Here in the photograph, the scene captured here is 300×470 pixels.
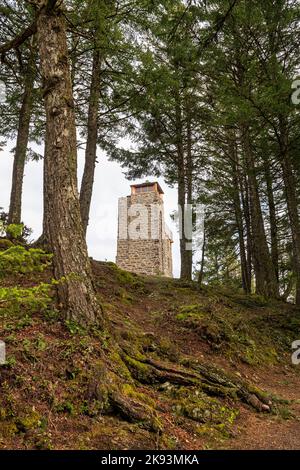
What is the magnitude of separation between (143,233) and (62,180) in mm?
17506

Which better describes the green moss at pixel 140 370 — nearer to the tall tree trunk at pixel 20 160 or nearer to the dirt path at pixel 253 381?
the dirt path at pixel 253 381

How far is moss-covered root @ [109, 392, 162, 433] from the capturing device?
3307mm

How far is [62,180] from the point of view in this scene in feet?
15.7

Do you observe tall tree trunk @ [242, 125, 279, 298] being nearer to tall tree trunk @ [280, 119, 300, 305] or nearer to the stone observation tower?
tall tree trunk @ [280, 119, 300, 305]

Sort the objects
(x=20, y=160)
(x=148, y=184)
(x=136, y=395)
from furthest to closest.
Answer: (x=148, y=184) → (x=20, y=160) → (x=136, y=395)

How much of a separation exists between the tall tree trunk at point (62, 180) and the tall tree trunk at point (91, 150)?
179 inches

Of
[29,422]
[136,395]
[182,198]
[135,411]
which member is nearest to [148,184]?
[182,198]

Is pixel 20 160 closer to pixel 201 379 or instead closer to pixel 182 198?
pixel 182 198

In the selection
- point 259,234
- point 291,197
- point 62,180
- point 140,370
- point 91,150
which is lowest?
point 140,370

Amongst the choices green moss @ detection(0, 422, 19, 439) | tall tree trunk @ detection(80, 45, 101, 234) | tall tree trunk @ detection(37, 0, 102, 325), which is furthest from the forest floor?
tall tree trunk @ detection(80, 45, 101, 234)

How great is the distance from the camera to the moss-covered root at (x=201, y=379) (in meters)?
4.39

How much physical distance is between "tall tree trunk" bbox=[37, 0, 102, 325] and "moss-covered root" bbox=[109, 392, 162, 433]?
1.16 metres

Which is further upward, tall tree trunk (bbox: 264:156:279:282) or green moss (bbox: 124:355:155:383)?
tall tree trunk (bbox: 264:156:279:282)

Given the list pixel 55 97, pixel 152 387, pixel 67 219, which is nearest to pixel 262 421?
pixel 152 387
